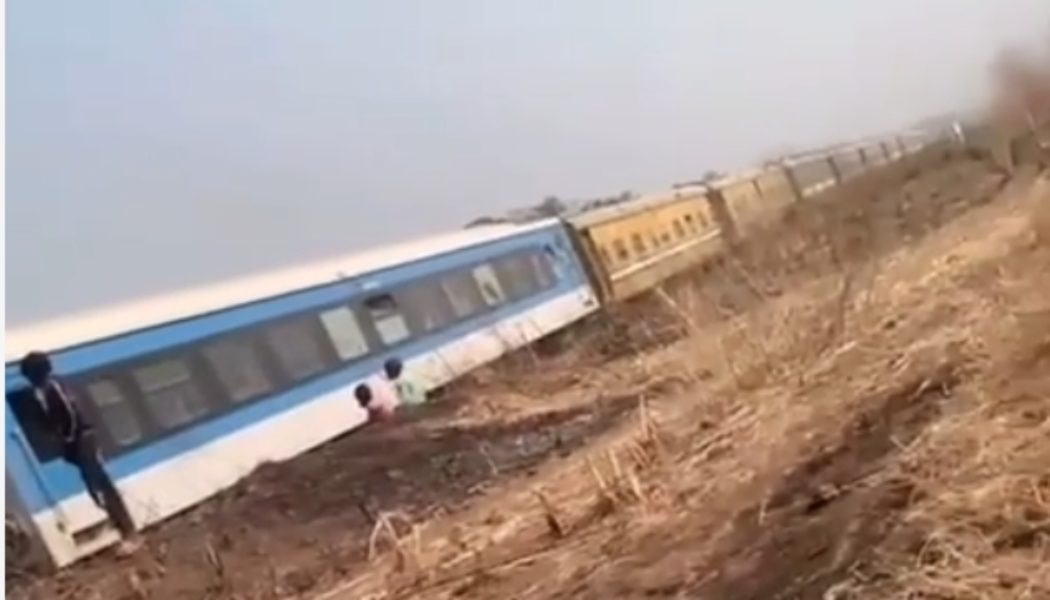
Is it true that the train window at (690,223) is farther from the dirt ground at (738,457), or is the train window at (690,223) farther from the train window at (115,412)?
the train window at (115,412)

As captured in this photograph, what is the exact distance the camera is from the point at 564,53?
4.43ft

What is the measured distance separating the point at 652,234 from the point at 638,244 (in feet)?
0.07

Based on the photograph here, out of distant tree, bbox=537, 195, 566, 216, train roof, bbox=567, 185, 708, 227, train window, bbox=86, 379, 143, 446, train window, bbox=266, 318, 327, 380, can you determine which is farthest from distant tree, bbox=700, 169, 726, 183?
train window, bbox=86, 379, 143, 446

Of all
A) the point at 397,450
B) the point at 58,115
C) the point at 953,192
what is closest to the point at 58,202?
the point at 58,115

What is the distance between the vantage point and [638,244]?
132 cm

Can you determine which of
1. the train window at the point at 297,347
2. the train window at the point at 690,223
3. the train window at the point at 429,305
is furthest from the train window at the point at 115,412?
the train window at the point at 690,223

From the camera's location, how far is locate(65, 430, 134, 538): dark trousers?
121 cm

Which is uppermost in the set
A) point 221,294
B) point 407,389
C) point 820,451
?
point 221,294

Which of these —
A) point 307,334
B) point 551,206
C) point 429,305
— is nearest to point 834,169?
point 551,206

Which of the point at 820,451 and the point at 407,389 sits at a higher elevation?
the point at 407,389

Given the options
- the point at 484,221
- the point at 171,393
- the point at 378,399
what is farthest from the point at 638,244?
the point at 171,393

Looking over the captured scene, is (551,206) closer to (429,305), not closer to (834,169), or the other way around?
(429,305)

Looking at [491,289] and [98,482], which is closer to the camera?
[98,482]

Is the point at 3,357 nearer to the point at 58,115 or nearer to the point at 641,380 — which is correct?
the point at 58,115
